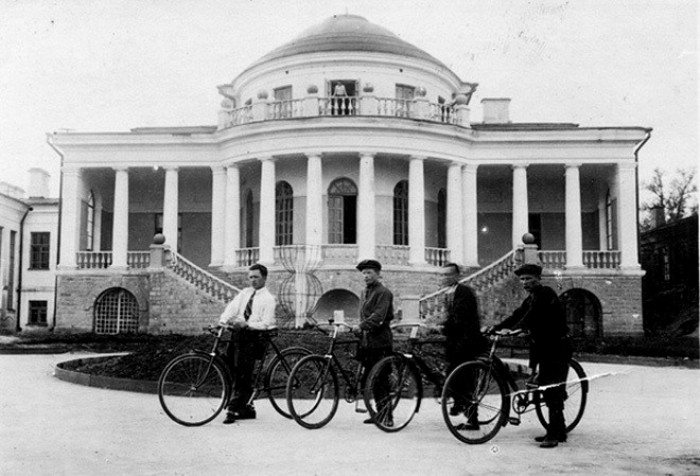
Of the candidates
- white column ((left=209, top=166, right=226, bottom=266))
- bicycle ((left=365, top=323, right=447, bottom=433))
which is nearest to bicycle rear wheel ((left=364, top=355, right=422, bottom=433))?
bicycle ((left=365, top=323, right=447, bottom=433))

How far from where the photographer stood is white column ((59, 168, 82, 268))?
2878cm

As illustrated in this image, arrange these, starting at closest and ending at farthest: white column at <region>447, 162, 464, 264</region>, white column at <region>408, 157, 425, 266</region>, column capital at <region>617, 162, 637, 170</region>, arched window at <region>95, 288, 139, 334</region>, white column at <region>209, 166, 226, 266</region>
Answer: white column at <region>408, 157, 425, 266</region>, white column at <region>447, 162, 464, 264</region>, white column at <region>209, 166, 226, 266</region>, arched window at <region>95, 288, 139, 334</region>, column capital at <region>617, 162, 637, 170</region>

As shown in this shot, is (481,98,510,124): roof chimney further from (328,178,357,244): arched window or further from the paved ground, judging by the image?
the paved ground

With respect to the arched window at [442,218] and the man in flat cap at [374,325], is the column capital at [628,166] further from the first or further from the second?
the man in flat cap at [374,325]

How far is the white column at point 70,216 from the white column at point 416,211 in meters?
13.2

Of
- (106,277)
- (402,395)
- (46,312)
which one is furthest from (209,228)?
(402,395)

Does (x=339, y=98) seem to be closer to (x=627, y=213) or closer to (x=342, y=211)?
(x=342, y=211)

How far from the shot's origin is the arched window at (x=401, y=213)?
27734 millimetres

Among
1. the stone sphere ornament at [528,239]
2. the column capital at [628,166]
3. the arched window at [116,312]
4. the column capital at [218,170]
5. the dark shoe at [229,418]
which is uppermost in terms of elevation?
the column capital at [628,166]

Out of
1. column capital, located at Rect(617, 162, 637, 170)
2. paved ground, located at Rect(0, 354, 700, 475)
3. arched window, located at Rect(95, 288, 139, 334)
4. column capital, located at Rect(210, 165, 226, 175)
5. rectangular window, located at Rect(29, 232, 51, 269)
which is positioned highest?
column capital, located at Rect(617, 162, 637, 170)

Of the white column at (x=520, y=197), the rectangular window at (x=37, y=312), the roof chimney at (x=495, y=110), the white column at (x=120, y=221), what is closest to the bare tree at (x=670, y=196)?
the roof chimney at (x=495, y=110)

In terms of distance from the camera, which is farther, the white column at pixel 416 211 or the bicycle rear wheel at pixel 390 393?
the white column at pixel 416 211

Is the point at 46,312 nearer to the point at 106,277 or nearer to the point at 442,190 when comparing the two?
the point at 106,277

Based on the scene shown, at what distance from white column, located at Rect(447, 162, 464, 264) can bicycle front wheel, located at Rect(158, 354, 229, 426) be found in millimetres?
19008
